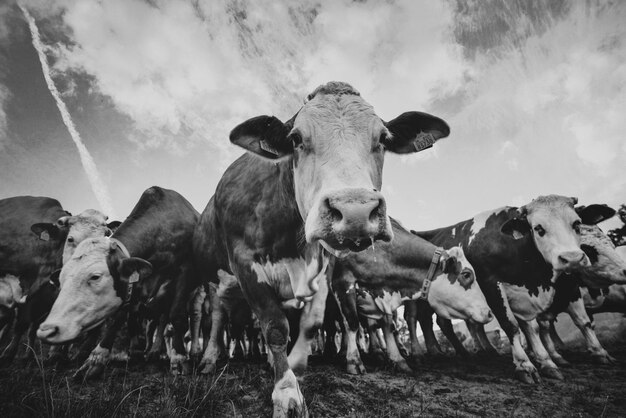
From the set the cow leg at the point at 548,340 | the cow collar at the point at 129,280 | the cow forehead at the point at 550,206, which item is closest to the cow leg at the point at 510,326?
the cow leg at the point at 548,340

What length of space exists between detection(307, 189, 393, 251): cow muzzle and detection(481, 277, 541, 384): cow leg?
13.1 ft

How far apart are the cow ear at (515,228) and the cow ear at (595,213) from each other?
4.61ft

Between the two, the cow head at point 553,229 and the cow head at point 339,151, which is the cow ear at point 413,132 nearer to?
A: the cow head at point 339,151

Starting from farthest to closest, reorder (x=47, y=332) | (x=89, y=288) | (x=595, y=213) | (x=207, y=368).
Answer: (x=595, y=213) < (x=207, y=368) < (x=89, y=288) < (x=47, y=332)

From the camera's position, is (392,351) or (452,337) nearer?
(392,351)

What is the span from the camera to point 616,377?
4.65m

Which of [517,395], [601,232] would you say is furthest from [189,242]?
[601,232]

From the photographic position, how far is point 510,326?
4.96m

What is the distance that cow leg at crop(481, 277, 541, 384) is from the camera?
4379mm

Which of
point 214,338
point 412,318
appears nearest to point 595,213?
point 412,318

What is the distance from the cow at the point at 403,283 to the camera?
16.8 ft

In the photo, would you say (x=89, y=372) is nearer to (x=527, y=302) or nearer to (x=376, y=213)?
(x=376, y=213)

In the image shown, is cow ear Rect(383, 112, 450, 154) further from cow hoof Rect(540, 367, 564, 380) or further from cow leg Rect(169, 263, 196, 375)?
cow hoof Rect(540, 367, 564, 380)

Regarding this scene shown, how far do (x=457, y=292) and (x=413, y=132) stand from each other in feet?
10.3
